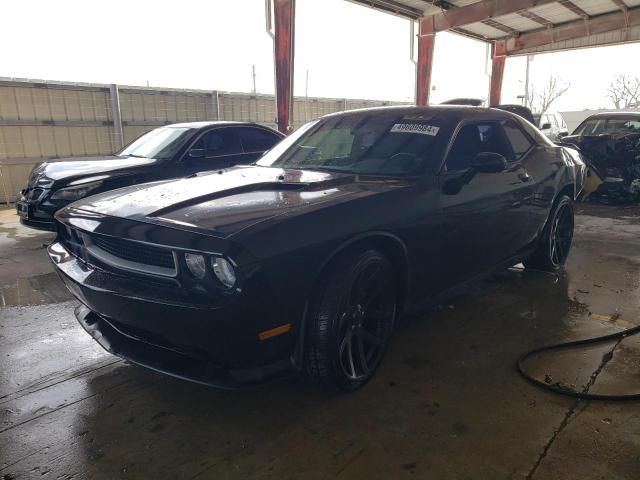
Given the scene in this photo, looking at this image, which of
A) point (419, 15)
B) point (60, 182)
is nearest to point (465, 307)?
point (60, 182)

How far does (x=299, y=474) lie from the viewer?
192cm

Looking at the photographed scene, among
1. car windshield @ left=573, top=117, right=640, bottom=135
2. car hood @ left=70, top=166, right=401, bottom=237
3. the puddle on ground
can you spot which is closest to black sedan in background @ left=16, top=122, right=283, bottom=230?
the puddle on ground

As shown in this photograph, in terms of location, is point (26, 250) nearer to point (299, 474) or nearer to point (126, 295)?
point (126, 295)

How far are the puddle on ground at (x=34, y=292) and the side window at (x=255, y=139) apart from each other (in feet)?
9.58

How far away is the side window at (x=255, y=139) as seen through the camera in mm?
6445

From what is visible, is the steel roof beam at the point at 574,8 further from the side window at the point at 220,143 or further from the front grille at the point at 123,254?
the front grille at the point at 123,254

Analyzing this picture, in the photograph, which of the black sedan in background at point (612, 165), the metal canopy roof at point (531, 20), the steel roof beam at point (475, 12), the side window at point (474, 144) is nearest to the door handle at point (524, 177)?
the side window at point (474, 144)

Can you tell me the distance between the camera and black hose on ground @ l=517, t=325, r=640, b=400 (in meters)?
2.40

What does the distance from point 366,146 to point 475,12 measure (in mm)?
13103

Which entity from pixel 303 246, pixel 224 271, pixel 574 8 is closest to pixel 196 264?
pixel 224 271

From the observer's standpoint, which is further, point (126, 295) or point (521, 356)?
point (521, 356)

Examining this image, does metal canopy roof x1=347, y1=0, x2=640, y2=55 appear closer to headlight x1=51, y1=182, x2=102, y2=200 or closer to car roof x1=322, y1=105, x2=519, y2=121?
headlight x1=51, y1=182, x2=102, y2=200

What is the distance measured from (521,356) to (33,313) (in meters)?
Answer: 3.55

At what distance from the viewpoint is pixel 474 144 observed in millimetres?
3350
